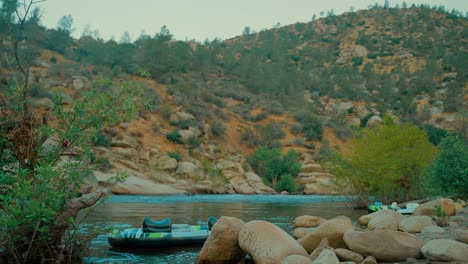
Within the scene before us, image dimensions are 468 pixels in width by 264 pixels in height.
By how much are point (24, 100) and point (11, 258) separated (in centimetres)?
338

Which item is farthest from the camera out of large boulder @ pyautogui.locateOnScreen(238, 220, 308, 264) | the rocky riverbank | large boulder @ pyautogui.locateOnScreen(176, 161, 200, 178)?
large boulder @ pyautogui.locateOnScreen(176, 161, 200, 178)

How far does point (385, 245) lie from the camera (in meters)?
10.4

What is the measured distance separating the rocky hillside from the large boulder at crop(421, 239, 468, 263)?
2459 cm

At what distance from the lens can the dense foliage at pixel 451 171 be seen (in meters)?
21.1

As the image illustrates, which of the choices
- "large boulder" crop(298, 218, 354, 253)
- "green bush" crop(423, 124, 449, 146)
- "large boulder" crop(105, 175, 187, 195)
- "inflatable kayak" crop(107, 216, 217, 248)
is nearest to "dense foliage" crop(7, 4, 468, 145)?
"green bush" crop(423, 124, 449, 146)

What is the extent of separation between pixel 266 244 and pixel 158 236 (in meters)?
5.26

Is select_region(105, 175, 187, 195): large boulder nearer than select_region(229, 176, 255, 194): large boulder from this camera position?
Yes

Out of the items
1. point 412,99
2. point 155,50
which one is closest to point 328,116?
point 412,99

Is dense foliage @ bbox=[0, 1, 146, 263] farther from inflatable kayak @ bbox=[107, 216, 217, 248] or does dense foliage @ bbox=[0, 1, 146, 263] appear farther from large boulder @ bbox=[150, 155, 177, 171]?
large boulder @ bbox=[150, 155, 177, 171]

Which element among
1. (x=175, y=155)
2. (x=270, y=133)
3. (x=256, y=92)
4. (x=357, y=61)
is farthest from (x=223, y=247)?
(x=357, y=61)

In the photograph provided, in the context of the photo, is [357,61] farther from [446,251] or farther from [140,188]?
[446,251]

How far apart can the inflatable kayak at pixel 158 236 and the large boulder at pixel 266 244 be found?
4.02 meters

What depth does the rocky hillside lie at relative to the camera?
52.3 meters

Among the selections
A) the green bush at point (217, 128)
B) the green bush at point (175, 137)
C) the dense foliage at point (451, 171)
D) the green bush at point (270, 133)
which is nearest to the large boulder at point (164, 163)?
the green bush at point (175, 137)
